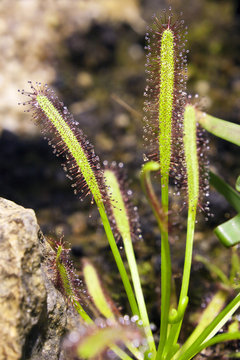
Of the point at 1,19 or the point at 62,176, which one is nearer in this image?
the point at 62,176

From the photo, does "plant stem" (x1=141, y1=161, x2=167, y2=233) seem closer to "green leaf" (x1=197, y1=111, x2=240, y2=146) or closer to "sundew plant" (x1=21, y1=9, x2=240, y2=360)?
"sundew plant" (x1=21, y1=9, x2=240, y2=360)

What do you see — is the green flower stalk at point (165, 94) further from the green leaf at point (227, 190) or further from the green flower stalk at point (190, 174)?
the green leaf at point (227, 190)

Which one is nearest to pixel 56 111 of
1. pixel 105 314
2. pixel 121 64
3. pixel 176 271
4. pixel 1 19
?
pixel 105 314

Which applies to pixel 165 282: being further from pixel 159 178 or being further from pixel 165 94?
pixel 165 94

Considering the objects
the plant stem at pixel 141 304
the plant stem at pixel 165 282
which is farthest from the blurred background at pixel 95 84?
the plant stem at pixel 165 282

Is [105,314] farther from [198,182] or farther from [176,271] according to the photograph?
[198,182]
